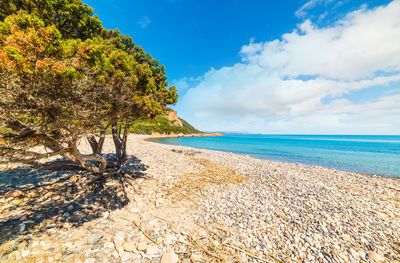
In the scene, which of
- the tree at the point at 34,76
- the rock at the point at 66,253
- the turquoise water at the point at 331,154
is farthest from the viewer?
the turquoise water at the point at 331,154

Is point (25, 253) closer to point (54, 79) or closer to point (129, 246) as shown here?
point (129, 246)

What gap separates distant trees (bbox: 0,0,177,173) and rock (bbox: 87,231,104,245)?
2.47m

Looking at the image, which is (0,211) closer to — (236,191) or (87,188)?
(87,188)

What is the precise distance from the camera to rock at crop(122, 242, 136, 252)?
11.8 feet

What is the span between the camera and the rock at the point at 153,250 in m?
3.54

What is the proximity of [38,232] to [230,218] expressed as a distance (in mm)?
5678

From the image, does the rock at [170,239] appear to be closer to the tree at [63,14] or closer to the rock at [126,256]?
the rock at [126,256]

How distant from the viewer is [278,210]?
18.9 feet

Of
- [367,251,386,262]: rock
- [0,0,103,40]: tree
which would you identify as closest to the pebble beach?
[367,251,386,262]: rock

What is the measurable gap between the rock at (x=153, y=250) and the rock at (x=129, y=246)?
0.38m

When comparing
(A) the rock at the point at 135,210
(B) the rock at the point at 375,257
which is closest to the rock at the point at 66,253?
(A) the rock at the point at 135,210

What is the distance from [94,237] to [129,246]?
1038 millimetres

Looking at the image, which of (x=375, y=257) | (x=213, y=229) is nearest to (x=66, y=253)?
(x=213, y=229)

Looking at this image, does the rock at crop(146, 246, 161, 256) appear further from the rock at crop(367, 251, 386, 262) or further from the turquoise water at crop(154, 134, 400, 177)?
the turquoise water at crop(154, 134, 400, 177)
